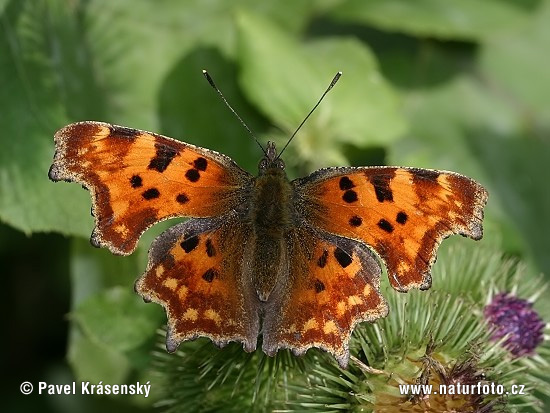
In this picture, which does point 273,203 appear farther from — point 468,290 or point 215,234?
point 468,290

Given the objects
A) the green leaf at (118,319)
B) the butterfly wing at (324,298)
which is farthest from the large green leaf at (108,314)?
the butterfly wing at (324,298)

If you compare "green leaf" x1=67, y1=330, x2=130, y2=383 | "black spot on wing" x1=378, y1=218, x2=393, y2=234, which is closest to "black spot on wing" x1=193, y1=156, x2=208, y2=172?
"black spot on wing" x1=378, y1=218, x2=393, y2=234

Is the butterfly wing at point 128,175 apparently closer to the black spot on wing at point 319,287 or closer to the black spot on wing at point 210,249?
the black spot on wing at point 210,249

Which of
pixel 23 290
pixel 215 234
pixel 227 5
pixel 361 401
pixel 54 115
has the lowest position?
pixel 361 401

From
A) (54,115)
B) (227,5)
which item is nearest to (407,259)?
(54,115)

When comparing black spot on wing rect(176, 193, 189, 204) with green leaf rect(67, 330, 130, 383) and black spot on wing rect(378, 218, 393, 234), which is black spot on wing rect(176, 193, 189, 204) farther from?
green leaf rect(67, 330, 130, 383)
